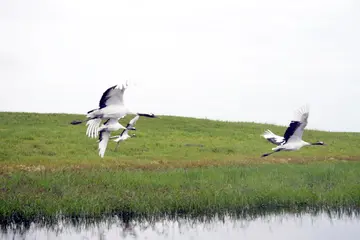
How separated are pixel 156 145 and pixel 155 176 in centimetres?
1380

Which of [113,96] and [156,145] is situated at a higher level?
[113,96]

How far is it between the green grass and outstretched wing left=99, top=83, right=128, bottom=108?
3.30m

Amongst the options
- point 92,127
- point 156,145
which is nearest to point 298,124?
point 92,127

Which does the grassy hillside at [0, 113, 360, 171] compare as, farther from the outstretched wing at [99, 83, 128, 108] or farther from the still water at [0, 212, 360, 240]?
the outstretched wing at [99, 83, 128, 108]

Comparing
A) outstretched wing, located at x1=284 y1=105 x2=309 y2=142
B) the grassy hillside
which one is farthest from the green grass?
outstretched wing, located at x1=284 y1=105 x2=309 y2=142

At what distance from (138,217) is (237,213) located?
2861 millimetres

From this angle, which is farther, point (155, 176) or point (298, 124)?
point (155, 176)

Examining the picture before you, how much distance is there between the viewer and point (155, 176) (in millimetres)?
19188

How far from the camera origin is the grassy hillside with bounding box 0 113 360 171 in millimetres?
26766

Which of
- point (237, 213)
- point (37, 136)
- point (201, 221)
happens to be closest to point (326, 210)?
point (237, 213)

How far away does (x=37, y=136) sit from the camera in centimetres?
3338

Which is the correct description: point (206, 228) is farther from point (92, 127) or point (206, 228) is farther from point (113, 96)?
point (113, 96)

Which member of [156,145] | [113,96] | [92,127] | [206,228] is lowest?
[206,228]

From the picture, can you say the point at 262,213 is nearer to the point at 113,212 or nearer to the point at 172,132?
the point at 113,212
